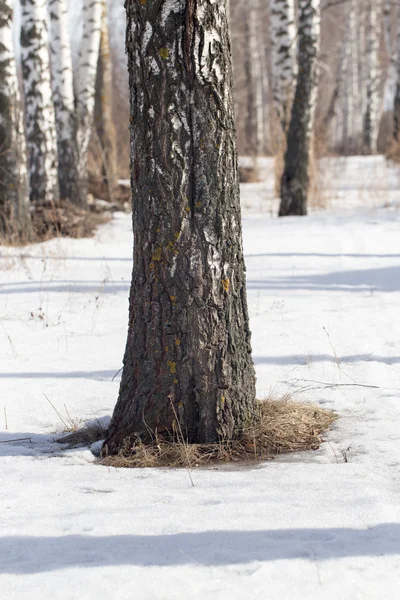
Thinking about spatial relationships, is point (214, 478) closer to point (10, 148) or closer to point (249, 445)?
point (249, 445)

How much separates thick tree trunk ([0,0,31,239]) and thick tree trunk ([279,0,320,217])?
4225 millimetres

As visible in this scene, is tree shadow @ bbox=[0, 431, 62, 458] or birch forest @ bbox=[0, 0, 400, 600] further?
tree shadow @ bbox=[0, 431, 62, 458]

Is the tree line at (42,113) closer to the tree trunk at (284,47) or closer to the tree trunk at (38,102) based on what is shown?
the tree trunk at (38,102)

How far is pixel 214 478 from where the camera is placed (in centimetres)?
307

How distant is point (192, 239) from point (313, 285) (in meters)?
3.74

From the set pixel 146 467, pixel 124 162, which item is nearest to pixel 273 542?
pixel 146 467

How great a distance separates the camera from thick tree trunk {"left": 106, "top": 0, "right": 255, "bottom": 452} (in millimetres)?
3191

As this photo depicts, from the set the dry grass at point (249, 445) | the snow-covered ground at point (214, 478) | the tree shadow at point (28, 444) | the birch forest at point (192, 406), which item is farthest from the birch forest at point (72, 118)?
the dry grass at point (249, 445)

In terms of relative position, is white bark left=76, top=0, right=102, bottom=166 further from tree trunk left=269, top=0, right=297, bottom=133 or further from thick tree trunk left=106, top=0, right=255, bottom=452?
thick tree trunk left=106, top=0, right=255, bottom=452

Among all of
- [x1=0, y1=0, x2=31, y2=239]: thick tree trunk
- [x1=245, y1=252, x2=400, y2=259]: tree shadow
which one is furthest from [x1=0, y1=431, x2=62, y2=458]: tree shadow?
[x1=0, y1=0, x2=31, y2=239]: thick tree trunk

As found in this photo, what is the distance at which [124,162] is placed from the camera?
16.9m

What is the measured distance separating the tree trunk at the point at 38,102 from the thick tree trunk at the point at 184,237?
6.75 m

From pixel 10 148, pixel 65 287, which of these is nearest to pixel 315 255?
pixel 65 287

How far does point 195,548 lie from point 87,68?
34.3ft
